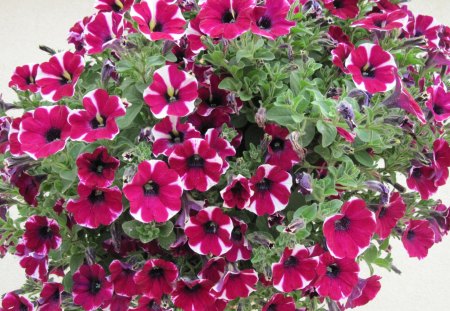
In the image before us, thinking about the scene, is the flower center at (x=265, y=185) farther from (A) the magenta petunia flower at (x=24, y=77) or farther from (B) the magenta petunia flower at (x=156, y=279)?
(A) the magenta petunia flower at (x=24, y=77)

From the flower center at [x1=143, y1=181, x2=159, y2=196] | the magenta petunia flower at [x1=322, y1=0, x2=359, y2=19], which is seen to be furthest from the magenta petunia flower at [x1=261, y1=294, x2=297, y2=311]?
the magenta petunia flower at [x1=322, y1=0, x2=359, y2=19]

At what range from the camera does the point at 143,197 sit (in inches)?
29.0

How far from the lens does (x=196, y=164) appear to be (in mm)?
764

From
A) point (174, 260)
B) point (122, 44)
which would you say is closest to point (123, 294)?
point (174, 260)

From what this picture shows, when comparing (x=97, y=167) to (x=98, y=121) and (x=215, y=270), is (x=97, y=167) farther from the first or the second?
(x=215, y=270)

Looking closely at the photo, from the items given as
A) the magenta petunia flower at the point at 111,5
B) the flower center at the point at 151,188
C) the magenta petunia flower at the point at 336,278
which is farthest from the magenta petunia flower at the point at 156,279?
the magenta petunia flower at the point at 111,5

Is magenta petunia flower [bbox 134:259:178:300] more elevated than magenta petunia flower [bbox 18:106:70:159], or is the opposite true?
magenta petunia flower [bbox 18:106:70:159]

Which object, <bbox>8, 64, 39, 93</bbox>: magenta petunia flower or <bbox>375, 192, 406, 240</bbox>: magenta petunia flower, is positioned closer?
<bbox>375, 192, 406, 240</bbox>: magenta petunia flower

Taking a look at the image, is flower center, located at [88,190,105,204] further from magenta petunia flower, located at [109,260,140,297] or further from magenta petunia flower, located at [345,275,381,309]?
magenta petunia flower, located at [345,275,381,309]

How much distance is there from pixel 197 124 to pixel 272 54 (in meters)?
0.16

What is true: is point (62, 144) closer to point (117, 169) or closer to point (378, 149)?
point (117, 169)

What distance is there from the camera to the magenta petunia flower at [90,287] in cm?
84

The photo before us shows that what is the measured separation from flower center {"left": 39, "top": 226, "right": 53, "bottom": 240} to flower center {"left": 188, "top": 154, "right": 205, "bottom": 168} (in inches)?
10.3

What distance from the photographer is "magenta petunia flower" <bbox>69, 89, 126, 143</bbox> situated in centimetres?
72
